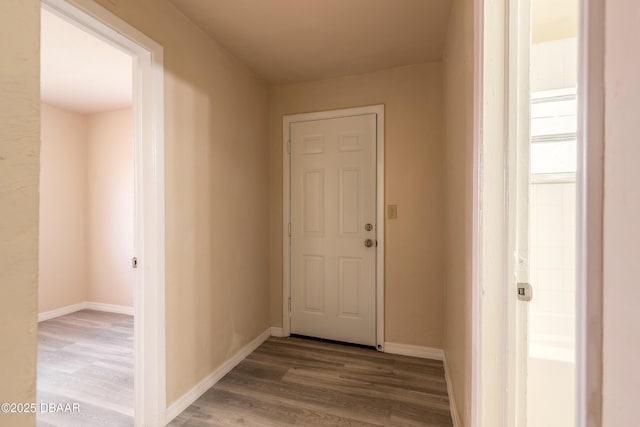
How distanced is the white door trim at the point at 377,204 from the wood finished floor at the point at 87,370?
1.37 metres

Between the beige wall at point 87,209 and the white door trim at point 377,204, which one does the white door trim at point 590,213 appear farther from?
the beige wall at point 87,209

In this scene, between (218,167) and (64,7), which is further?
(218,167)

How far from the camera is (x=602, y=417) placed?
0.28 m

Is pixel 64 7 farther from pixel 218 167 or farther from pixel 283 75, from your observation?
pixel 283 75

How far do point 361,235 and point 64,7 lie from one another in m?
2.29

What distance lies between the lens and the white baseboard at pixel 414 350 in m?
2.42

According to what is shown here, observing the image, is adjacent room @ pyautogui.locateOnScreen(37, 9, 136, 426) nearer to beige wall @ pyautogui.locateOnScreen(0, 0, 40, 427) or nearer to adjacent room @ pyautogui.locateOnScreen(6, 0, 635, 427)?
adjacent room @ pyautogui.locateOnScreen(6, 0, 635, 427)

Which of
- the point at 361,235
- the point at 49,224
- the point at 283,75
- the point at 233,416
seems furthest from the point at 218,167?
the point at 49,224

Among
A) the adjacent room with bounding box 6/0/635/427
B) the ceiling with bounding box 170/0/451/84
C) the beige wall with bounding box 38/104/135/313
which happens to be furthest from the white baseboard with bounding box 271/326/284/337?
the ceiling with bounding box 170/0/451/84

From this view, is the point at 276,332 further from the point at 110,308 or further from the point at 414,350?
the point at 110,308

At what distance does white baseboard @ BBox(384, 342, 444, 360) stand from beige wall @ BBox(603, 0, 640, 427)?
8.00 feet

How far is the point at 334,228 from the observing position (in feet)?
8.92

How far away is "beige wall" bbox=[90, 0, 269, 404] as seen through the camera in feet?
5.77

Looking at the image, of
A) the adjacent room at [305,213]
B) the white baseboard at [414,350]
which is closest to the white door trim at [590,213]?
the adjacent room at [305,213]
